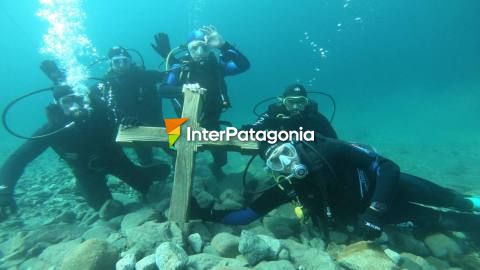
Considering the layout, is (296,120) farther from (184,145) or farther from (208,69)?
(184,145)

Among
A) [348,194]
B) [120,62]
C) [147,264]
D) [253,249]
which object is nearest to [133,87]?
[120,62]

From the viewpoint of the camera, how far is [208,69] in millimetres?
6879

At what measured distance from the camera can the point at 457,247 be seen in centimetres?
449

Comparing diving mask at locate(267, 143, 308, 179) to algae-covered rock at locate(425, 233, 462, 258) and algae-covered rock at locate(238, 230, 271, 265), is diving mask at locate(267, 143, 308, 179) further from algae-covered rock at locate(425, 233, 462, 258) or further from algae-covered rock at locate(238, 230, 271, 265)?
algae-covered rock at locate(425, 233, 462, 258)

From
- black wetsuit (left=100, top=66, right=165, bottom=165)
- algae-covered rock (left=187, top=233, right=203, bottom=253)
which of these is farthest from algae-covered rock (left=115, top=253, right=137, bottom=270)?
black wetsuit (left=100, top=66, right=165, bottom=165)

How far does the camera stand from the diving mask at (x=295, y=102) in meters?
6.41

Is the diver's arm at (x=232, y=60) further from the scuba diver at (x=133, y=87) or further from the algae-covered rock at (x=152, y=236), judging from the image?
the algae-covered rock at (x=152, y=236)

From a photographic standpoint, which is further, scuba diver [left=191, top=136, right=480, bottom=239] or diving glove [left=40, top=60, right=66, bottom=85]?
diving glove [left=40, top=60, right=66, bottom=85]

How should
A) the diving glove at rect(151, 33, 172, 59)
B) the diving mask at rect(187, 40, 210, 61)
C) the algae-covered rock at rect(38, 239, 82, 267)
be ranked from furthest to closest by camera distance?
the diving glove at rect(151, 33, 172, 59) → the diving mask at rect(187, 40, 210, 61) → the algae-covered rock at rect(38, 239, 82, 267)

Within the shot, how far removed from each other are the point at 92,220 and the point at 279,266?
13.3 feet

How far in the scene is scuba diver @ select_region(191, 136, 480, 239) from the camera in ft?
12.8

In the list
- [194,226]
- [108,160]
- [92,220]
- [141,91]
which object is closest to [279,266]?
[194,226]

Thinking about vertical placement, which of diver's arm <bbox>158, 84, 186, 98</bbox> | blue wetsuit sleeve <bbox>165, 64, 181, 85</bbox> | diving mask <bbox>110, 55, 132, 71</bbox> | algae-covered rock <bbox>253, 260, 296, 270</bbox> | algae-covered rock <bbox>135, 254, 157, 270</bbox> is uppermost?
diving mask <bbox>110, 55, 132, 71</bbox>

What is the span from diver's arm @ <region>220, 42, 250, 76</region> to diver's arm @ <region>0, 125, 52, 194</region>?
3878mm
